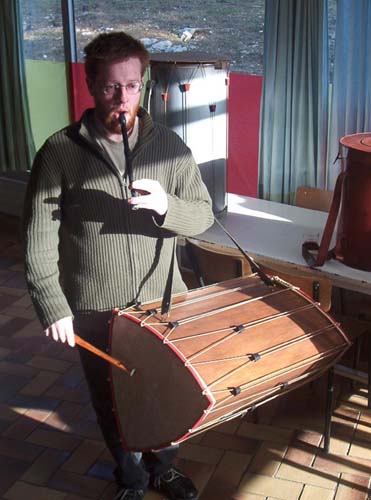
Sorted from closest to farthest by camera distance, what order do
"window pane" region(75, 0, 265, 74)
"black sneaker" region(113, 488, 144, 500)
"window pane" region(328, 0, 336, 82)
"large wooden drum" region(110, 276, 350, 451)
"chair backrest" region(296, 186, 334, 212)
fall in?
"large wooden drum" region(110, 276, 350, 451), "black sneaker" region(113, 488, 144, 500), "chair backrest" region(296, 186, 334, 212), "window pane" region(328, 0, 336, 82), "window pane" region(75, 0, 265, 74)

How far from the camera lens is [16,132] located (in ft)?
15.6

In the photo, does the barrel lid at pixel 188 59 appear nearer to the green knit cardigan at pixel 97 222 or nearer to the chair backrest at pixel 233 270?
the chair backrest at pixel 233 270

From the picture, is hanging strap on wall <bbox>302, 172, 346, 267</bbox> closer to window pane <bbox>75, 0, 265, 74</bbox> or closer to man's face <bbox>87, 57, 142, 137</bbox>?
man's face <bbox>87, 57, 142, 137</bbox>

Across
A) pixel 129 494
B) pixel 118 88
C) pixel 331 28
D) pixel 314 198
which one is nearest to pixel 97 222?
pixel 118 88

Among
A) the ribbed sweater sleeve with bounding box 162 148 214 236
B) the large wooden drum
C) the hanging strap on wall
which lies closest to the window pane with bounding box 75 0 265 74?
the hanging strap on wall

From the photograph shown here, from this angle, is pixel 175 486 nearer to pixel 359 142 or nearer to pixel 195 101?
pixel 359 142

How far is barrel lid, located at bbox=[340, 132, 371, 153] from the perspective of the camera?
2.35m

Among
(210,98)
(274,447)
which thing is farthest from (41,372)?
(210,98)

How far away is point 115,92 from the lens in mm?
1809

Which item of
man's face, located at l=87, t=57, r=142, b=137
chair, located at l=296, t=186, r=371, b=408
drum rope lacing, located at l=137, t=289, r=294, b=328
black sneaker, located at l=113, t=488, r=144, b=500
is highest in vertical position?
man's face, located at l=87, t=57, r=142, b=137

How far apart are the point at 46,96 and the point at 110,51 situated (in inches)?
116

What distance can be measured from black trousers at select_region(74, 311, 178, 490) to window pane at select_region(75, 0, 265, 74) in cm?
191

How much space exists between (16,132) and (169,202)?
3.20m

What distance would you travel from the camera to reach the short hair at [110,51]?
1.79m
